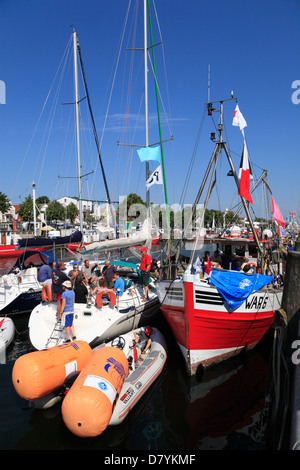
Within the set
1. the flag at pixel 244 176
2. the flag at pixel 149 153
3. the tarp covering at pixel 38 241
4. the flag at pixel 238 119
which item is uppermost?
the flag at pixel 238 119

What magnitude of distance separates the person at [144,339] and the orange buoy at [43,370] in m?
2.30

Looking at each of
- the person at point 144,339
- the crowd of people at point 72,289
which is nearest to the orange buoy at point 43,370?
the crowd of people at point 72,289

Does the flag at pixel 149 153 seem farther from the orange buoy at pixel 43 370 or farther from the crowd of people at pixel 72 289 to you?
the orange buoy at pixel 43 370

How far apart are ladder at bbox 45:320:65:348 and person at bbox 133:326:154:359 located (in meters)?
2.15

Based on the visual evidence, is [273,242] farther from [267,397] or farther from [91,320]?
[91,320]

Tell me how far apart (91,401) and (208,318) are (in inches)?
158

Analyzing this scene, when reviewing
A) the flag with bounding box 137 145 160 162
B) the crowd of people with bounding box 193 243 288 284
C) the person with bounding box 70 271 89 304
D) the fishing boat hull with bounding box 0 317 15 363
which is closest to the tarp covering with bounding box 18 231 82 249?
the flag with bounding box 137 145 160 162

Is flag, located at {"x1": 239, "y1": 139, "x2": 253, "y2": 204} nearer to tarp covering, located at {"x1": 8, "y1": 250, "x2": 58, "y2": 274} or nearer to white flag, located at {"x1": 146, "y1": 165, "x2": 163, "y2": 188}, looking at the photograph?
white flag, located at {"x1": 146, "y1": 165, "x2": 163, "y2": 188}

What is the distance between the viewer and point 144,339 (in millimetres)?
9375

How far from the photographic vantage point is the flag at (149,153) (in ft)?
40.6

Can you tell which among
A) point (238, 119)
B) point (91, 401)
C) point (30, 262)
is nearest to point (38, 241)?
point (30, 262)

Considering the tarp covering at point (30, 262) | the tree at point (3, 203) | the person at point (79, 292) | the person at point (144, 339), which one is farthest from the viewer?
the tree at point (3, 203)

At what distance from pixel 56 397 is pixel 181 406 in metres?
2.92

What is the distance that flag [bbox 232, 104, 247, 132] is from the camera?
970cm
